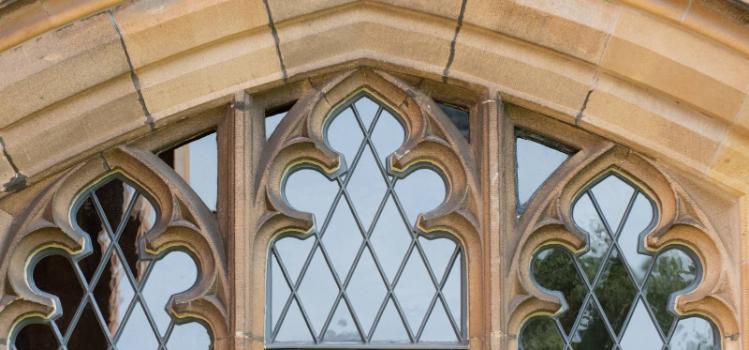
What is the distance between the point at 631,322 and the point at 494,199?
840 mm

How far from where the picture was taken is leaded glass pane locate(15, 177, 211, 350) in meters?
10.3

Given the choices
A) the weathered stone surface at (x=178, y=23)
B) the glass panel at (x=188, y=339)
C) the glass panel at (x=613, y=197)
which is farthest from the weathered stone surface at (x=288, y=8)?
the glass panel at (x=613, y=197)

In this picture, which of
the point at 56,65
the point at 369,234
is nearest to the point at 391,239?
the point at 369,234

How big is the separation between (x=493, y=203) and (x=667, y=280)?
0.88m

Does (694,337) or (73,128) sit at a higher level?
(73,128)

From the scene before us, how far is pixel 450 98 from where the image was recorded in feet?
35.1

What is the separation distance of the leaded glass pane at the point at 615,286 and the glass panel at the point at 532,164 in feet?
0.67

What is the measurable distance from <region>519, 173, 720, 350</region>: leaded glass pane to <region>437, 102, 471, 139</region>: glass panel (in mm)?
614

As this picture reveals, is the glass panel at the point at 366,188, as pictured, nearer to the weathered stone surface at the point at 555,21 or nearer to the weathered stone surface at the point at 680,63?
the weathered stone surface at the point at 555,21

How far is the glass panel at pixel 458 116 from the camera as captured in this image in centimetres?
1065

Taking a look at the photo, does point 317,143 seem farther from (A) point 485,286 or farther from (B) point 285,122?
(A) point 485,286

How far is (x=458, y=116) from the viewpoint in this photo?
1070 cm

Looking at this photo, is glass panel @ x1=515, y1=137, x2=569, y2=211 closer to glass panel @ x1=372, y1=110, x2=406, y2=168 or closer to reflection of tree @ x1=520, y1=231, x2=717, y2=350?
reflection of tree @ x1=520, y1=231, x2=717, y2=350

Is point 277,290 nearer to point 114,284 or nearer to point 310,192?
point 310,192
